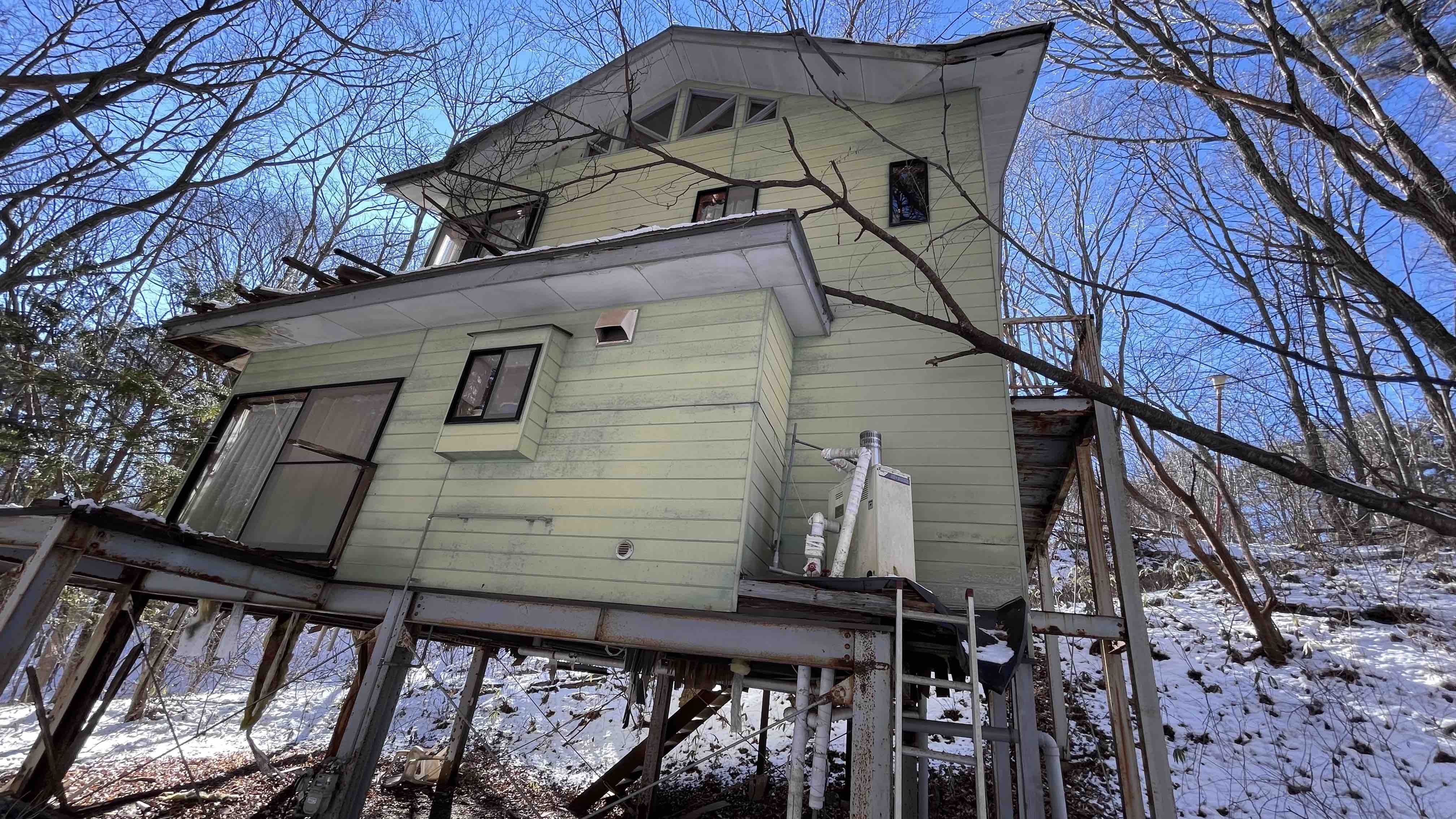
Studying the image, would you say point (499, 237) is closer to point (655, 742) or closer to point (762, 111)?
point (762, 111)

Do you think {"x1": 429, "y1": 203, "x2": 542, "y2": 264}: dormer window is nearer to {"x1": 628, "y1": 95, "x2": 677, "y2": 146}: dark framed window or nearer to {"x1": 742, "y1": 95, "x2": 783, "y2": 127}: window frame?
{"x1": 628, "y1": 95, "x2": 677, "y2": 146}: dark framed window

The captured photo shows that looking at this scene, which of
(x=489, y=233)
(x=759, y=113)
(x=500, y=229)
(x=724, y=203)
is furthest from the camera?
(x=500, y=229)

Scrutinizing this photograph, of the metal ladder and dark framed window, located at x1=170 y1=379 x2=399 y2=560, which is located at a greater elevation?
dark framed window, located at x1=170 y1=379 x2=399 y2=560

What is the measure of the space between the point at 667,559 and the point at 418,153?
986 centimetres

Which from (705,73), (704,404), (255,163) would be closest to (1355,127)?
(704,404)

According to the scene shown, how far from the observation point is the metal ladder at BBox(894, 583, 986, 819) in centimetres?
341

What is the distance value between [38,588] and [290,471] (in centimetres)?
332

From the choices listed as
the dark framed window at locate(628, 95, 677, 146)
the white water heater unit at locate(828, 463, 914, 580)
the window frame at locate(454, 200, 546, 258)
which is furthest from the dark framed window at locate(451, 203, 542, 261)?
the white water heater unit at locate(828, 463, 914, 580)

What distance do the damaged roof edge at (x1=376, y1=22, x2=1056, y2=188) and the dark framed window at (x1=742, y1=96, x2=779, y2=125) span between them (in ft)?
2.85

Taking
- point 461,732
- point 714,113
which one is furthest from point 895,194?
point 461,732

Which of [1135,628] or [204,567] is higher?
[1135,628]

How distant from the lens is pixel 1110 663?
5719 millimetres

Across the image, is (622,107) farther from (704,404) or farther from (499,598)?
(499,598)

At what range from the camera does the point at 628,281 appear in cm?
600
